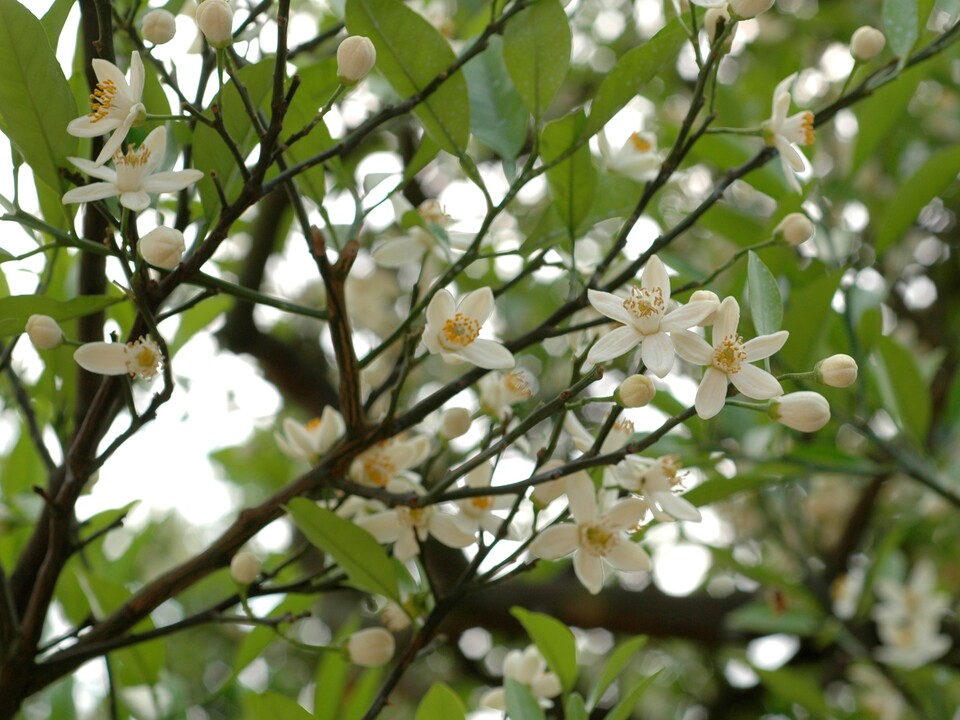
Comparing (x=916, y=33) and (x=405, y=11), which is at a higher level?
(x=405, y=11)

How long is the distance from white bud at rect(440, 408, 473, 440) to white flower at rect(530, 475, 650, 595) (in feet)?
0.38

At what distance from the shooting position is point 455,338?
66cm

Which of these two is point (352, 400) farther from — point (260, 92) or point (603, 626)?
point (603, 626)

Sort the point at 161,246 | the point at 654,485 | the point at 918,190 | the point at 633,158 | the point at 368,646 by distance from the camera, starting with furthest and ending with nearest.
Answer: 1. the point at 918,190
2. the point at 633,158
3. the point at 368,646
4. the point at 654,485
5. the point at 161,246

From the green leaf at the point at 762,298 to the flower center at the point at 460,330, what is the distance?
0.19 m

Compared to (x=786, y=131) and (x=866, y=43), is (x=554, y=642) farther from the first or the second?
(x=866, y=43)

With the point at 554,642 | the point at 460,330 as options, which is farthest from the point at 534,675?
the point at 460,330

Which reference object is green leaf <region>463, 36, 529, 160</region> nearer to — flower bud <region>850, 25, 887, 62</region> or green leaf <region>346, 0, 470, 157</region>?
green leaf <region>346, 0, 470, 157</region>

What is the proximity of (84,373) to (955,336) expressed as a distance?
71.0 inches

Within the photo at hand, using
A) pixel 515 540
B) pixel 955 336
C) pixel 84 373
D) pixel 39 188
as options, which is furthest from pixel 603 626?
pixel 39 188

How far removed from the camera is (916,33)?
878 mm

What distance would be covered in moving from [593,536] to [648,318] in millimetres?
193

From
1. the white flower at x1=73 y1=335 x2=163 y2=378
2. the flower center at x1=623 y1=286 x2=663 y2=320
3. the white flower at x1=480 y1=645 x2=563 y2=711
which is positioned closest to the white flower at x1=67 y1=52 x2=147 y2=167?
the white flower at x1=73 y1=335 x2=163 y2=378

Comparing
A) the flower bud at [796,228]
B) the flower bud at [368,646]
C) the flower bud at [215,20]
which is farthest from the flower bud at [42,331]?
the flower bud at [796,228]
